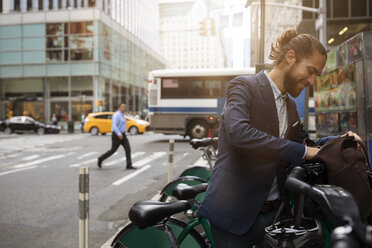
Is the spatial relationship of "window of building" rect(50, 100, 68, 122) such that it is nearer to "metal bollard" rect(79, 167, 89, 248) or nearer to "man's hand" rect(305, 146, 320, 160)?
"metal bollard" rect(79, 167, 89, 248)

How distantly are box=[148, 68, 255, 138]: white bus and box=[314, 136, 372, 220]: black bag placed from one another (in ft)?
56.2

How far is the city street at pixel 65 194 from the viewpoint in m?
5.21

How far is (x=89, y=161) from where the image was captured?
13391 millimetres

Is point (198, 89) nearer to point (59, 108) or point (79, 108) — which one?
point (79, 108)

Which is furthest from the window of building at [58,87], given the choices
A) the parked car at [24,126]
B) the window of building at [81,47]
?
the parked car at [24,126]

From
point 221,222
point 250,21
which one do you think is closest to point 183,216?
point 221,222

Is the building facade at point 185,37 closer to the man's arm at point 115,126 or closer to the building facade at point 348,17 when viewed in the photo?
the building facade at point 348,17

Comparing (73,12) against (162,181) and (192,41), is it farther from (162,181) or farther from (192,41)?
(192,41)

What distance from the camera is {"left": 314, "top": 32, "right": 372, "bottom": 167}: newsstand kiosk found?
4.84 m

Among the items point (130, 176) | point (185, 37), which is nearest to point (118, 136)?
point (130, 176)

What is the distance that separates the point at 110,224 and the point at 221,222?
4.19 metres

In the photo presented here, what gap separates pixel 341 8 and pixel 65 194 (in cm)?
2152

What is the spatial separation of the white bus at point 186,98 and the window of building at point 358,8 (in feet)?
32.2

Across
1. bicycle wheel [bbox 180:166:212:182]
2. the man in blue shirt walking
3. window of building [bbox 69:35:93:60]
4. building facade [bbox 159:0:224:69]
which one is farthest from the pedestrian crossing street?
building facade [bbox 159:0:224:69]
